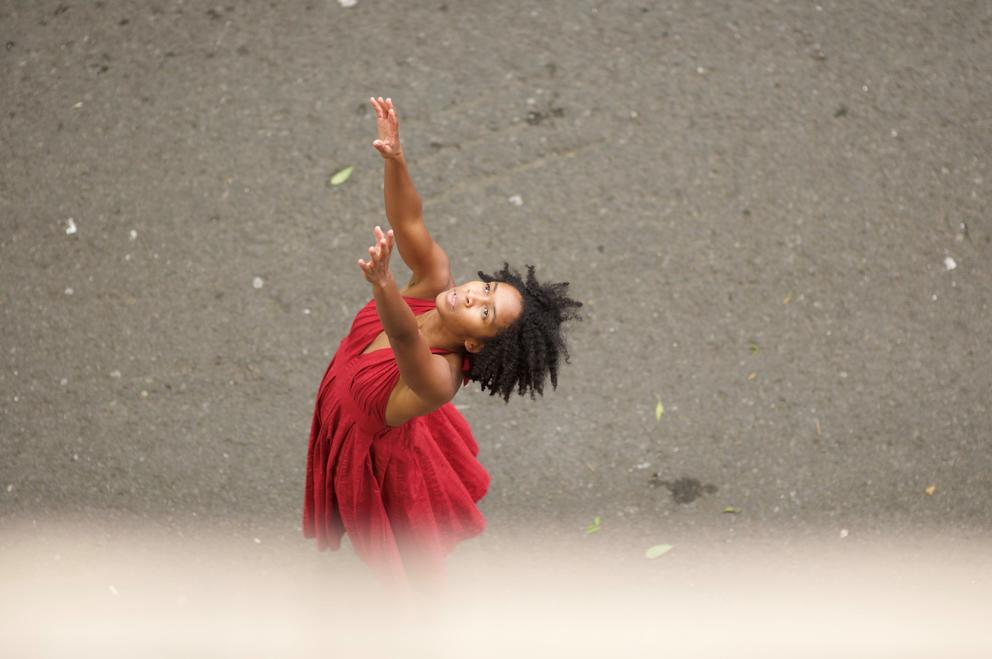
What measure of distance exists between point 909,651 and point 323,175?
3.09 m

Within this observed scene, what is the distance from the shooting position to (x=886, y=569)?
414 cm

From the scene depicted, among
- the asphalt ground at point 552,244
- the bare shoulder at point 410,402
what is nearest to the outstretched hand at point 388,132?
the bare shoulder at point 410,402

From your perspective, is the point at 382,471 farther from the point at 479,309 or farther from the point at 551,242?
the point at 551,242

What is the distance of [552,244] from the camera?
14.0ft

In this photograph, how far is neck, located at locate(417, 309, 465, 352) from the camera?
2764 mm

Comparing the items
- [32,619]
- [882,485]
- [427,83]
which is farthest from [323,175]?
[882,485]

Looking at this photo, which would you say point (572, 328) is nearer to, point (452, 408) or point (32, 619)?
point (452, 408)

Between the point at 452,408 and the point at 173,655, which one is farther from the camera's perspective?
the point at 173,655

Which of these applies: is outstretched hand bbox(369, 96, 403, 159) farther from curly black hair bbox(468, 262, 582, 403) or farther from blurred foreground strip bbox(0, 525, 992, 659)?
blurred foreground strip bbox(0, 525, 992, 659)

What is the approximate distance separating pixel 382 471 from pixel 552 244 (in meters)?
1.52

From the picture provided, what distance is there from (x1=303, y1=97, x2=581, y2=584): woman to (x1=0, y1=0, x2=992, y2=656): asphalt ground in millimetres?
764

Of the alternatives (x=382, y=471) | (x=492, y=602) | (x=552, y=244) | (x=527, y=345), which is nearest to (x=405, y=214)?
(x=527, y=345)

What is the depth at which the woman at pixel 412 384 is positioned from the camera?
2.68m

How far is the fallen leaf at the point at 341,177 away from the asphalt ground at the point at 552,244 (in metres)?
0.03
